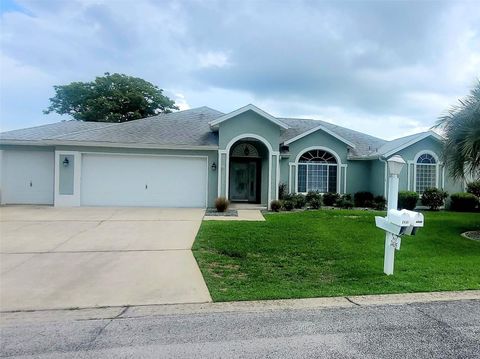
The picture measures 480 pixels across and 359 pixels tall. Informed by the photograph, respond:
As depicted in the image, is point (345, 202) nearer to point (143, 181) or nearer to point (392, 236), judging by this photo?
point (143, 181)

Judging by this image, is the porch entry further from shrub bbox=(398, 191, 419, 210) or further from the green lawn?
shrub bbox=(398, 191, 419, 210)

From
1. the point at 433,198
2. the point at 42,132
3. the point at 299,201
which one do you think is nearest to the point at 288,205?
the point at 299,201

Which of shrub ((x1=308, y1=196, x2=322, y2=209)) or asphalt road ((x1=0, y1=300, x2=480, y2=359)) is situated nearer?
asphalt road ((x1=0, y1=300, x2=480, y2=359))

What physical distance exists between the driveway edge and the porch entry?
13062 millimetres

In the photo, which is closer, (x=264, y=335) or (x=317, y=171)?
(x=264, y=335)

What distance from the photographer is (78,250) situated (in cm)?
802

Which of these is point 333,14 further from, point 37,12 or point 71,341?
point 71,341

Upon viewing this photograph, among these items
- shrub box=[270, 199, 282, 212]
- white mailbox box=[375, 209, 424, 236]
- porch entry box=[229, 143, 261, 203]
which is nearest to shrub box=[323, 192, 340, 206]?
shrub box=[270, 199, 282, 212]

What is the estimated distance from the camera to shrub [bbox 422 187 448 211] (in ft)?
54.9

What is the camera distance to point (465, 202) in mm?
16766

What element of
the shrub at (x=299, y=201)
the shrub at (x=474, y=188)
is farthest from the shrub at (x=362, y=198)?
the shrub at (x=474, y=188)

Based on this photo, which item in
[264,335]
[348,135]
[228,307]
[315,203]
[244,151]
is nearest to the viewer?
[264,335]

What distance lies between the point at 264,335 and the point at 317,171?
1487cm

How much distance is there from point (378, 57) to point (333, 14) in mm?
3273
